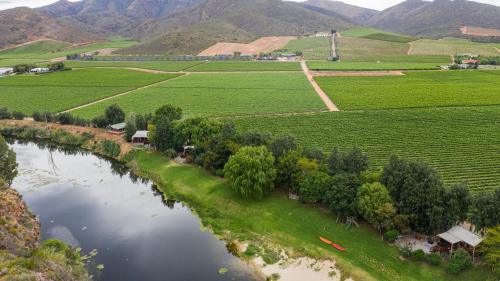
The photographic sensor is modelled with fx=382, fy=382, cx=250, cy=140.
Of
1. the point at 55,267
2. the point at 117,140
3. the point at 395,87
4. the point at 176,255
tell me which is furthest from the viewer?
the point at 395,87

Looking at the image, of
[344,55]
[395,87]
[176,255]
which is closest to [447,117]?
[395,87]

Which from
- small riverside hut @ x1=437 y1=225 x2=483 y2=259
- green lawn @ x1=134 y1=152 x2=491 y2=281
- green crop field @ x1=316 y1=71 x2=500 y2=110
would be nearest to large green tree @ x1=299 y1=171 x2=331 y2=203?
green lawn @ x1=134 y1=152 x2=491 y2=281

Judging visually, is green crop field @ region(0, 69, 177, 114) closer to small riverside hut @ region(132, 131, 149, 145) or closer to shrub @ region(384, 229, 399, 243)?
small riverside hut @ region(132, 131, 149, 145)

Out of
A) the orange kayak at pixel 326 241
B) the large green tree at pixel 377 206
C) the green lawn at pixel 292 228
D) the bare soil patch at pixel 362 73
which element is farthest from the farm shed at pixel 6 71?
the large green tree at pixel 377 206

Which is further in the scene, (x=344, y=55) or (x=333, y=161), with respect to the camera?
(x=344, y=55)

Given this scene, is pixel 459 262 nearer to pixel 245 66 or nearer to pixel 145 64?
pixel 245 66

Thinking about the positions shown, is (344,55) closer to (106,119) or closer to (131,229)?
(106,119)
